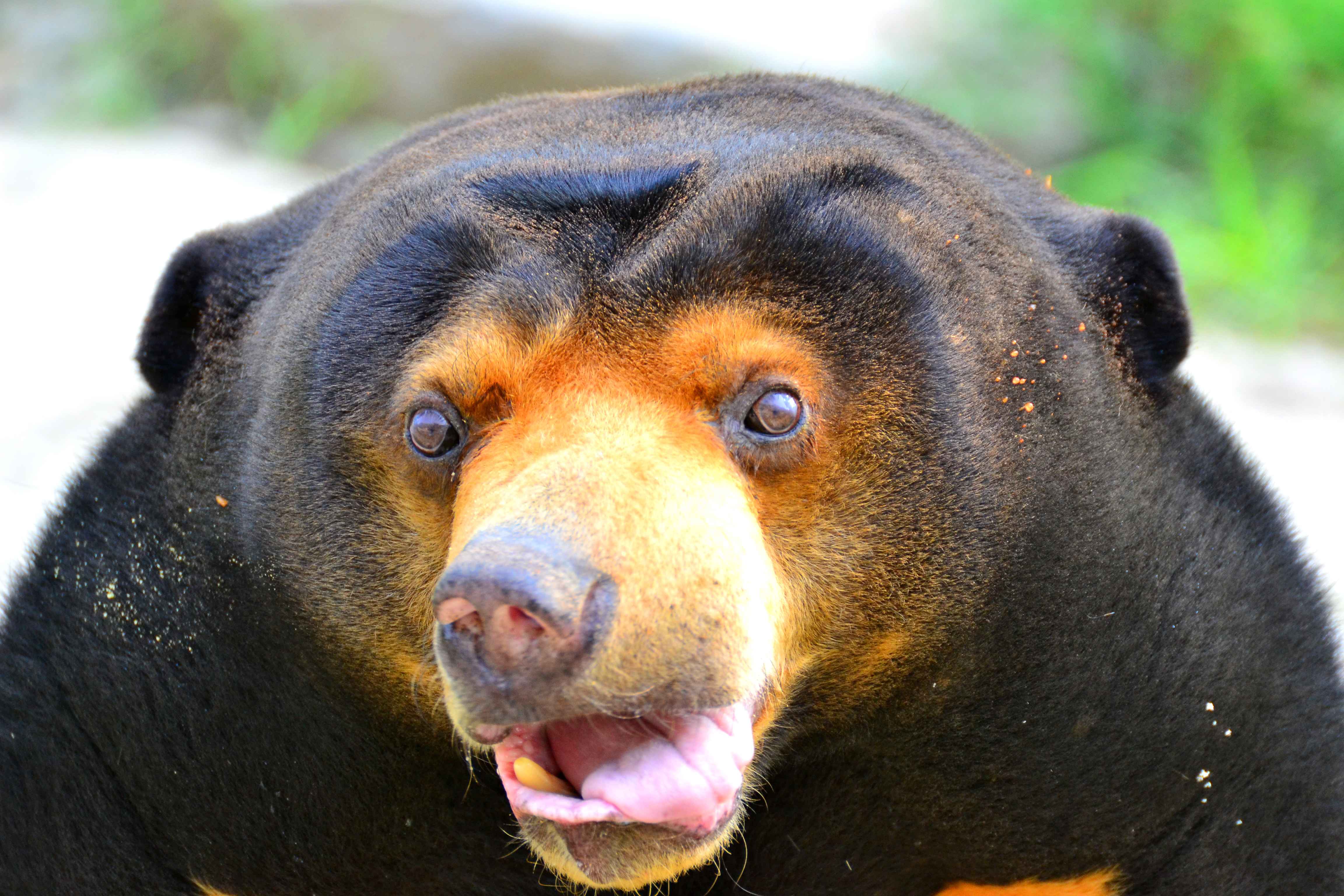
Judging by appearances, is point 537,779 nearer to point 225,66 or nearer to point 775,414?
point 775,414

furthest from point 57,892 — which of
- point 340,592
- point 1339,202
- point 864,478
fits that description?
point 1339,202

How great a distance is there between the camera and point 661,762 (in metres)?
2.07

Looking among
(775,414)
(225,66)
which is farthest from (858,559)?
(225,66)

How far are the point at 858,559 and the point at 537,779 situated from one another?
22.0 inches

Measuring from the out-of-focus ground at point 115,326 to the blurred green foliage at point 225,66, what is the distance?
45cm

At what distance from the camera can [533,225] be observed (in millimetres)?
2285

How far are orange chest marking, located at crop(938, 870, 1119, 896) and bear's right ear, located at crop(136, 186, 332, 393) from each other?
1.63 metres

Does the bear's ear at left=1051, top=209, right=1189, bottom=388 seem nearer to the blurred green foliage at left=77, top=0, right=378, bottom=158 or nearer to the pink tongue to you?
the pink tongue

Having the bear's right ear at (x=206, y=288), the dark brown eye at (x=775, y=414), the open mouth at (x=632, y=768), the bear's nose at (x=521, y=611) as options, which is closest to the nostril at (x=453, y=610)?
the bear's nose at (x=521, y=611)

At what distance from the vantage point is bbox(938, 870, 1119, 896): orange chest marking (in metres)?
2.66

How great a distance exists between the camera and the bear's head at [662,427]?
2.00 m

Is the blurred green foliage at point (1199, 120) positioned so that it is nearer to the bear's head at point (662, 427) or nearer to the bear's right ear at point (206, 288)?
the bear's head at point (662, 427)

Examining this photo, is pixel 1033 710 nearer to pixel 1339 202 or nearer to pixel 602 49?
pixel 1339 202

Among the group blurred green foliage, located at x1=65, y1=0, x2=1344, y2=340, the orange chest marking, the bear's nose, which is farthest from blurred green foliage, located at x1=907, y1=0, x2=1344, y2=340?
the bear's nose
